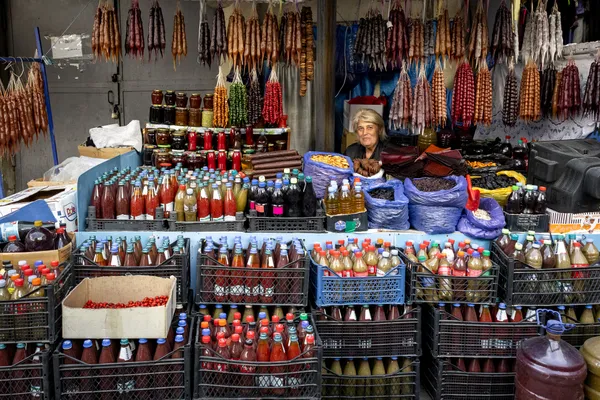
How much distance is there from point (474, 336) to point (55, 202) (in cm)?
323

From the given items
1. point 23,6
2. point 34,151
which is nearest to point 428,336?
point 34,151

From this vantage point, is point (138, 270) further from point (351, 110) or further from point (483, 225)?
point (351, 110)

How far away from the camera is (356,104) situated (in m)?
7.25

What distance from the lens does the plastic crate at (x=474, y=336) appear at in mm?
3701

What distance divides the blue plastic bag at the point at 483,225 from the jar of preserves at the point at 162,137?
359 centimetres

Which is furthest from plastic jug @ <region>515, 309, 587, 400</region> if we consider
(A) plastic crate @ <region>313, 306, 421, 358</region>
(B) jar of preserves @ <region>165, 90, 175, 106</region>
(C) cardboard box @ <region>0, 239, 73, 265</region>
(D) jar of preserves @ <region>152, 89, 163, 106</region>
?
(D) jar of preserves @ <region>152, 89, 163, 106</region>

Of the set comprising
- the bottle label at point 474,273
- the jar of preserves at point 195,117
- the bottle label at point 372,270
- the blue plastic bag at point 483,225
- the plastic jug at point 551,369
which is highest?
the jar of preserves at point 195,117

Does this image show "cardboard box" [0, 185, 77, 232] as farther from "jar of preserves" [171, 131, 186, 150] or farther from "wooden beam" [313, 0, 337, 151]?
"wooden beam" [313, 0, 337, 151]

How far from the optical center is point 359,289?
12.2 feet

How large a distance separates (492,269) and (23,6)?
A: 24.8ft

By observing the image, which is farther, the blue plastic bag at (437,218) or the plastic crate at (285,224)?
the blue plastic bag at (437,218)

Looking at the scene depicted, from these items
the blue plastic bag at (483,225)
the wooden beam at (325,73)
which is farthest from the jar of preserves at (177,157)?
the blue plastic bag at (483,225)

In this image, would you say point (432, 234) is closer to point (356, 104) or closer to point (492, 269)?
point (492, 269)

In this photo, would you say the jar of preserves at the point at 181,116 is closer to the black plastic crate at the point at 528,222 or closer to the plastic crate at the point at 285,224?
the plastic crate at the point at 285,224
